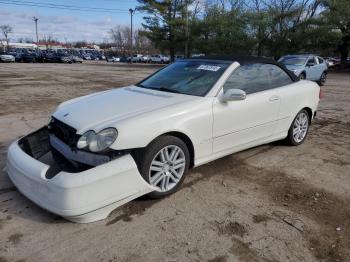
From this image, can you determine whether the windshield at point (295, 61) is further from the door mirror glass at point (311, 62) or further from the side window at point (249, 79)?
the side window at point (249, 79)

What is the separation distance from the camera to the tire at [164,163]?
351 cm

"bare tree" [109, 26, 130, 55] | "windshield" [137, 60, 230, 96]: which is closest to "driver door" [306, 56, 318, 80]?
"windshield" [137, 60, 230, 96]

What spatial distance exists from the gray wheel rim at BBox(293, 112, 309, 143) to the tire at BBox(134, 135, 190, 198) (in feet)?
8.01

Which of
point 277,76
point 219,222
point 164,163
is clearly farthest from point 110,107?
point 277,76

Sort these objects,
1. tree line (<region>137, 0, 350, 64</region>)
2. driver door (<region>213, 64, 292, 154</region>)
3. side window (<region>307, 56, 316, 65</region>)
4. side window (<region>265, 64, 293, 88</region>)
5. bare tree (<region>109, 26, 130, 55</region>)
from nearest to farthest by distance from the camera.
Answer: driver door (<region>213, 64, 292, 154</region>) < side window (<region>265, 64, 293, 88</region>) < side window (<region>307, 56, 316, 65</region>) < tree line (<region>137, 0, 350, 64</region>) < bare tree (<region>109, 26, 130, 55</region>)

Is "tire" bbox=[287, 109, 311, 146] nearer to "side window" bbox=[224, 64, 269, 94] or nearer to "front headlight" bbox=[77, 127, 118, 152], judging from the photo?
"side window" bbox=[224, 64, 269, 94]

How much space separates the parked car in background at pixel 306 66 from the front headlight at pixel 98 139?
525 inches

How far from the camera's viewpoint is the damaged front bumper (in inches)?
120

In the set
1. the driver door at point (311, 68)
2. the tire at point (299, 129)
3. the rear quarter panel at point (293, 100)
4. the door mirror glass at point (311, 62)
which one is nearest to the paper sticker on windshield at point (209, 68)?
the rear quarter panel at point (293, 100)

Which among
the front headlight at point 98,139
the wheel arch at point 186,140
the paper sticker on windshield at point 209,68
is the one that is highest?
the paper sticker on windshield at point 209,68

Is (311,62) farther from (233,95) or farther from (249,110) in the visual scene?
(233,95)

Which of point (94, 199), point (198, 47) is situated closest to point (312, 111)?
point (94, 199)

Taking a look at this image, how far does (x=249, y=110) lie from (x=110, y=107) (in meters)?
1.77

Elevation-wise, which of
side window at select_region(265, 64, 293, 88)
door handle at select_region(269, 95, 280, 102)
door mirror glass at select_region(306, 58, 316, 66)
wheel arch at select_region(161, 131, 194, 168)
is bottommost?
wheel arch at select_region(161, 131, 194, 168)
